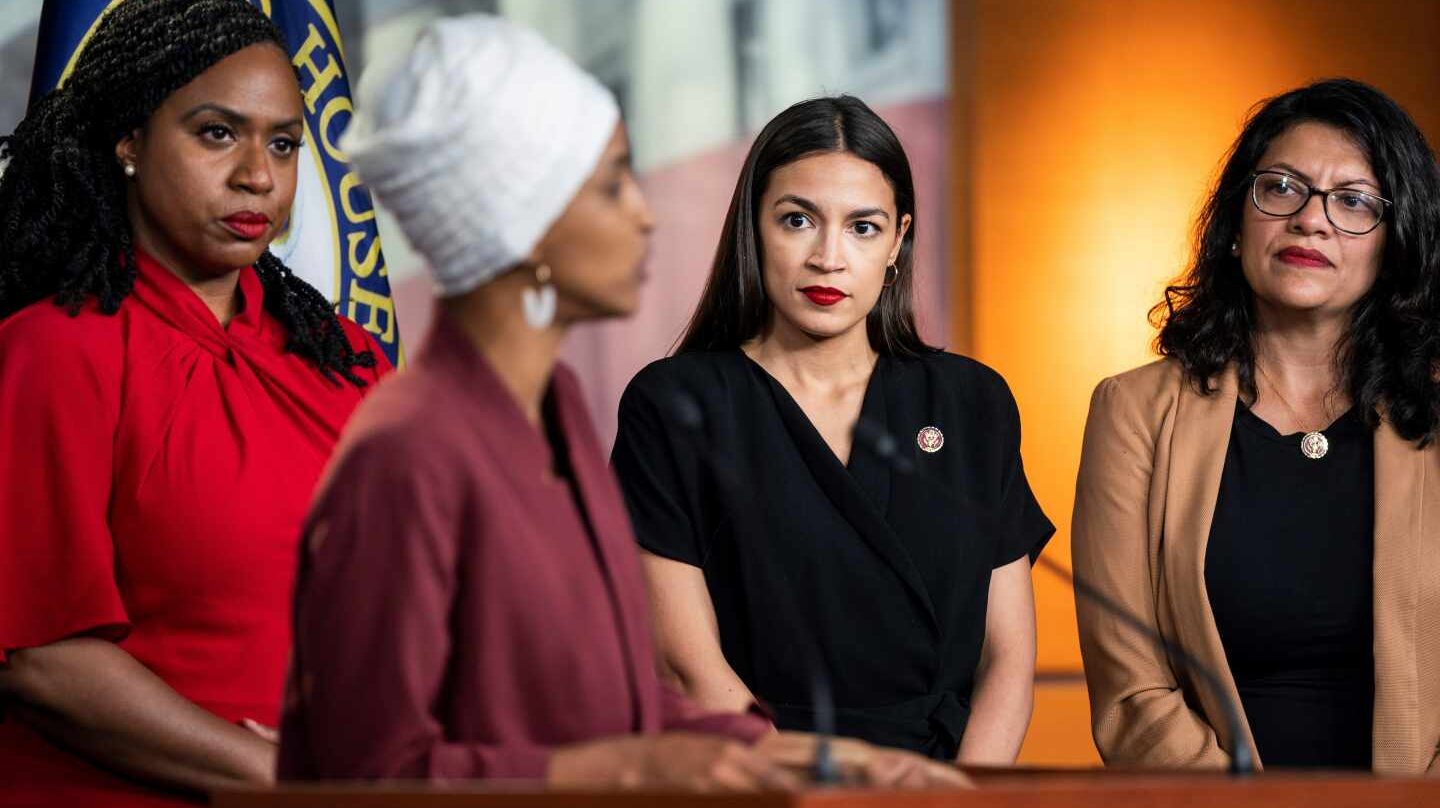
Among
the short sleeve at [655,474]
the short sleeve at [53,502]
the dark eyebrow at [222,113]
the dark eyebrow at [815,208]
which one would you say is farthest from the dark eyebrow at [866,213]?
the short sleeve at [53,502]

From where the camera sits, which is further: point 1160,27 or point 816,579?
point 1160,27

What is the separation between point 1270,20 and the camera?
479 cm

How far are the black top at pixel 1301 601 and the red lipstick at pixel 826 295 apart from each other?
0.64 metres

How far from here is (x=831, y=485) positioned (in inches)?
109

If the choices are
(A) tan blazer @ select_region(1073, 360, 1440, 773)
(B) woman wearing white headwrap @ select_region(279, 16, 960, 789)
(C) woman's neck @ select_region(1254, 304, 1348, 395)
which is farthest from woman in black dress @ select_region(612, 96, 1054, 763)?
(B) woman wearing white headwrap @ select_region(279, 16, 960, 789)

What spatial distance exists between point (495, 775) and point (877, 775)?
0.31m

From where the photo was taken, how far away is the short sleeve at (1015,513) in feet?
9.43

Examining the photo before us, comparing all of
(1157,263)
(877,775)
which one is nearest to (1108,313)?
(1157,263)

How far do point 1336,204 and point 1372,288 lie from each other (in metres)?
0.17

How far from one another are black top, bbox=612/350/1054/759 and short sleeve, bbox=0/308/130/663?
80 cm

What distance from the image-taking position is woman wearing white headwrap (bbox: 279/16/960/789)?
1.52m

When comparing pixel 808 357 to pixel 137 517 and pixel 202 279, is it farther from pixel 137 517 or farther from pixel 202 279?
pixel 137 517

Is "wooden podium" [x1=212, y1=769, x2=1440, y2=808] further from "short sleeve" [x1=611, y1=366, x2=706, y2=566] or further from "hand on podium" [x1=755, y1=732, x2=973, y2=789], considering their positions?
"short sleeve" [x1=611, y1=366, x2=706, y2=566]

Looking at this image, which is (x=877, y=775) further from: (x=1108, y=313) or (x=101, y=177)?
(x=1108, y=313)
